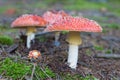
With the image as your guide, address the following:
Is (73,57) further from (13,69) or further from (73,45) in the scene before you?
(13,69)

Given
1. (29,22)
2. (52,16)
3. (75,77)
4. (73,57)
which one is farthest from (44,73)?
(52,16)

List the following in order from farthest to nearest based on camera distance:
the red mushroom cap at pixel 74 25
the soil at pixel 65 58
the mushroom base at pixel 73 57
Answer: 1. the mushroom base at pixel 73 57
2. the soil at pixel 65 58
3. the red mushroom cap at pixel 74 25

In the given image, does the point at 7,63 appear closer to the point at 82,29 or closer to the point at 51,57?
the point at 51,57

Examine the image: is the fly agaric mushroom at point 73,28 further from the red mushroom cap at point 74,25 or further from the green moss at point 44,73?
the green moss at point 44,73

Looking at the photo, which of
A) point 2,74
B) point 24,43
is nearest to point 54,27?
point 2,74

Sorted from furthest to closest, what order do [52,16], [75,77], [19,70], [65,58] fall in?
1. [52,16]
2. [65,58]
3. [75,77]
4. [19,70]

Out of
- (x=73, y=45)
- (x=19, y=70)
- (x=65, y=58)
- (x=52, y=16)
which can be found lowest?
(x=19, y=70)

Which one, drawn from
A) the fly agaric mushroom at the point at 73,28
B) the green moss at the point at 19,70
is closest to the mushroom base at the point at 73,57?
the fly agaric mushroom at the point at 73,28

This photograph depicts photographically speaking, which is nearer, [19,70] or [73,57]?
[19,70]
